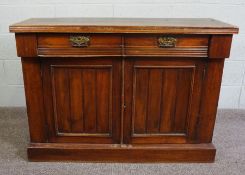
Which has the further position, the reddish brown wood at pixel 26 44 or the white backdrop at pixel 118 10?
the white backdrop at pixel 118 10

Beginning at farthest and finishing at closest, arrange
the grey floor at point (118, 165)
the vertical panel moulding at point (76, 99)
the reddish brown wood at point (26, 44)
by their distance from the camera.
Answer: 1. the grey floor at point (118, 165)
2. the vertical panel moulding at point (76, 99)
3. the reddish brown wood at point (26, 44)

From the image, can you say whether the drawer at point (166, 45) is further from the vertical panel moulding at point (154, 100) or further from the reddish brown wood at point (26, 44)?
the reddish brown wood at point (26, 44)

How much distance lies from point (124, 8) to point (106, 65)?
2.09 feet

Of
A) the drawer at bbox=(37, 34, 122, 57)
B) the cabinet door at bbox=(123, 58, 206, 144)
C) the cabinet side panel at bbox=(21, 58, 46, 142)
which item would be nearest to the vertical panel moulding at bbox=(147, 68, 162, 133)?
the cabinet door at bbox=(123, 58, 206, 144)

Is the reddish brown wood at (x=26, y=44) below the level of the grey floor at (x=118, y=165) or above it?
above

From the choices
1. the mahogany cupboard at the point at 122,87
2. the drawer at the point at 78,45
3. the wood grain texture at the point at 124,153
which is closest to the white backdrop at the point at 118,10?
the mahogany cupboard at the point at 122,87

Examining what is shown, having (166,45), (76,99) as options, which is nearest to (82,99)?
(76,99)

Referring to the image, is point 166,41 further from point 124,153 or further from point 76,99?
point 124,153

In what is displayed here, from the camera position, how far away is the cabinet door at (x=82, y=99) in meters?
1.48

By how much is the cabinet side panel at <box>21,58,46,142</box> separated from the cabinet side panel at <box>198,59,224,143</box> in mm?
899

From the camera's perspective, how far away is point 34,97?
153 cm

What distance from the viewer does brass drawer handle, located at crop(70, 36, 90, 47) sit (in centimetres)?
140

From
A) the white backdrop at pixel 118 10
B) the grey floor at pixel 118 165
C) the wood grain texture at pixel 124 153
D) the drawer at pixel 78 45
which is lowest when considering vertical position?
the grey floor at pixel 118 165

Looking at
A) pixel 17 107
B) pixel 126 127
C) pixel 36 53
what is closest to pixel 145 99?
pixel 126 127
